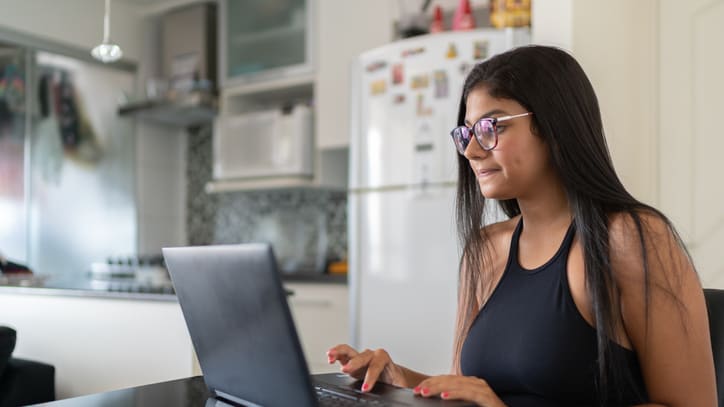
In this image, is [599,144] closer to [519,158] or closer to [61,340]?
[519,158]

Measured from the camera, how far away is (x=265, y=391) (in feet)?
2.94

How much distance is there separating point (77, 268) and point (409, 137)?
244 centimetres

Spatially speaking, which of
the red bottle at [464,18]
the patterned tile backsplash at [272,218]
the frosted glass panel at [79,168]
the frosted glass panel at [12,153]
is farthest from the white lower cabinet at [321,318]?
the frosted glass panel at [12,153]

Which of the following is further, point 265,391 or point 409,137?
point 409,137

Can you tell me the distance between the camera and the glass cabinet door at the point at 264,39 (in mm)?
3869

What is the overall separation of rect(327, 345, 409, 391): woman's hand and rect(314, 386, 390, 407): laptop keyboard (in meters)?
0.04

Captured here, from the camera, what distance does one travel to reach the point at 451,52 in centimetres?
283

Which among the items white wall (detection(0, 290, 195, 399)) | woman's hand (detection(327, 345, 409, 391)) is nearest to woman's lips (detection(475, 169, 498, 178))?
woman's hand (detection(327, 345, 409, 391))

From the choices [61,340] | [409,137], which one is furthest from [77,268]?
[409,137]

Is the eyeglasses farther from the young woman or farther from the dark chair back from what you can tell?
the dark chair back

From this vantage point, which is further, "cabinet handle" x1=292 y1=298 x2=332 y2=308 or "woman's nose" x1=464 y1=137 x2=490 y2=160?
"cabinet handle" x1=292 y1=298 x2=332 y2=308

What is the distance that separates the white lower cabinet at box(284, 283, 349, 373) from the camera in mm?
3381

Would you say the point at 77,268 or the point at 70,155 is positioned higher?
the point at 70,155

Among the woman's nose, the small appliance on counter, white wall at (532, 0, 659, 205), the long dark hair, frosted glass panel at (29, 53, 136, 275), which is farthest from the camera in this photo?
frosted glass panel at (29, 53, 136, 275)
